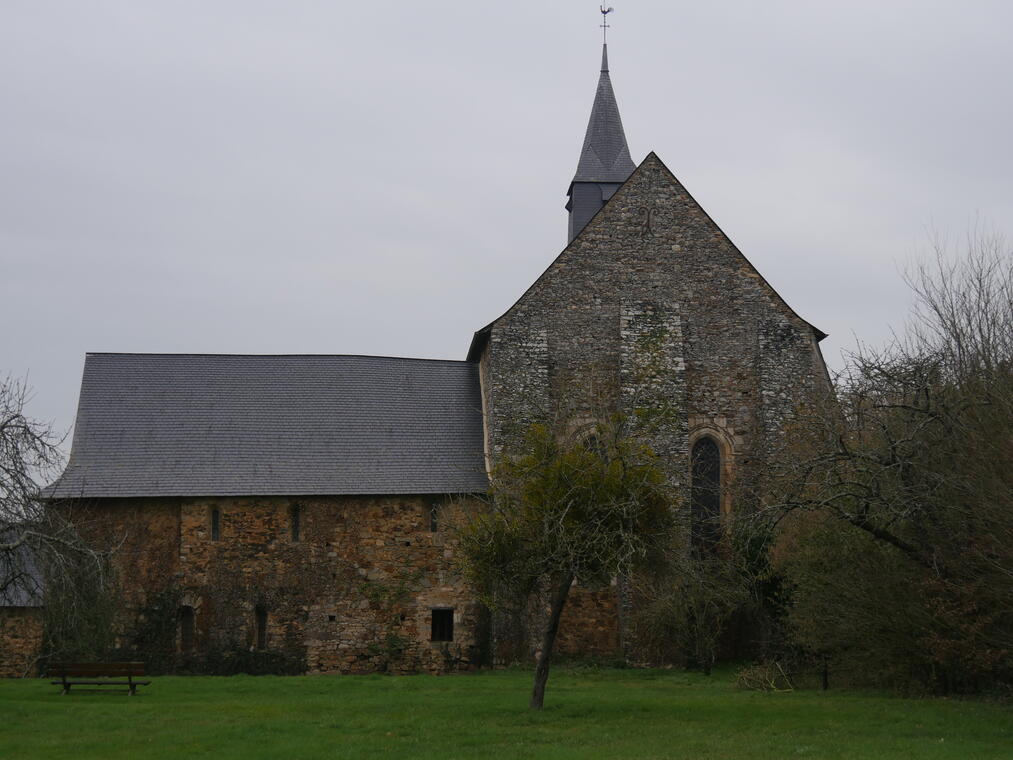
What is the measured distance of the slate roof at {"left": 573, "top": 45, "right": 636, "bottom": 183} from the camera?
3938 cm

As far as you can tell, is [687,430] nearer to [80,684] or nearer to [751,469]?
[751,469]

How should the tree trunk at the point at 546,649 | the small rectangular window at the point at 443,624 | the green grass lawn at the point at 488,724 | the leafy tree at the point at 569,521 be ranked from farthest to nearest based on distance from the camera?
1. the small rectangular window at the point at 443,624
2. the tree trunk at the point at 546,649
3. the leafy tree at the point at 569,521
4. the green grass lawn at the point at 488,724

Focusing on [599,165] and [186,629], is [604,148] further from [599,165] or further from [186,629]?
[186,629]

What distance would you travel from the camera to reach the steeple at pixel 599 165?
128ft

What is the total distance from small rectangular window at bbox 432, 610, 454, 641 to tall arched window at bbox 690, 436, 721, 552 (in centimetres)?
621

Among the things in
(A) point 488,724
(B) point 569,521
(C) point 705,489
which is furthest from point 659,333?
(A) point 488,724

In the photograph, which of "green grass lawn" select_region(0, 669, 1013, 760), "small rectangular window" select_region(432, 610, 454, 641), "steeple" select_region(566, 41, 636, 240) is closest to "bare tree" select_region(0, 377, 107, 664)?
"green grass lawn" select_region(0, 669, 1013, 760)

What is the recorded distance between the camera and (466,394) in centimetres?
2972

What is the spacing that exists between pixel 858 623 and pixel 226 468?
51.0 feet

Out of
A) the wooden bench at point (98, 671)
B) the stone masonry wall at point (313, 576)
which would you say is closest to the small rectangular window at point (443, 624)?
the stone masonry wall at point (313, 576)

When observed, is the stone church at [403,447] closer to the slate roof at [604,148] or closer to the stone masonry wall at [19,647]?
the stone masonry wall at [19,647]

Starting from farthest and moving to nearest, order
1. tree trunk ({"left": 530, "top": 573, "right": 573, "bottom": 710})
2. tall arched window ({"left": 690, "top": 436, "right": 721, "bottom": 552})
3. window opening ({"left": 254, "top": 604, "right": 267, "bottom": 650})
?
tall arched window ({"left": 690, "top": 436, "right": 721, "bottom": 552}) → window opening ({"left": 254, "top": 604, "right": 267, "bottom": 650}) → tree trunk ({"left": 530, "top": 573, "right": 573, "bottom": 710})

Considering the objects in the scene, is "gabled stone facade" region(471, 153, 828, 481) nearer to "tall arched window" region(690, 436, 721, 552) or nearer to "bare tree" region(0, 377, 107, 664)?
"tall arched window" region(690, 436, 721, 552)

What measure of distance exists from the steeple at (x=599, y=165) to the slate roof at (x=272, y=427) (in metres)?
11.0
